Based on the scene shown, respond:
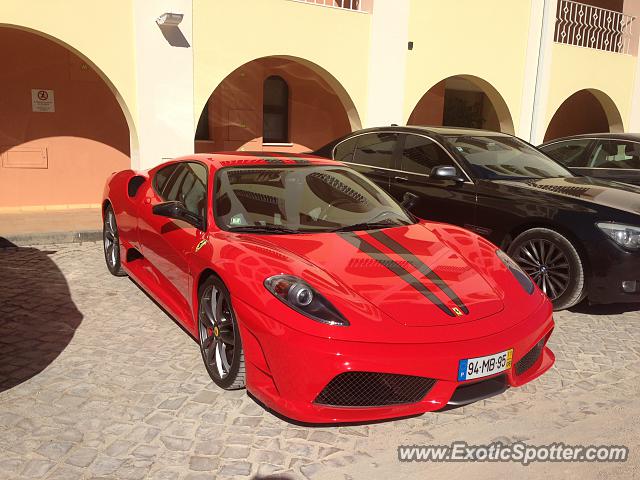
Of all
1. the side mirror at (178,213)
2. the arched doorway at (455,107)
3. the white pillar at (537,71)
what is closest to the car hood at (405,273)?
the side mirror at (178,213)

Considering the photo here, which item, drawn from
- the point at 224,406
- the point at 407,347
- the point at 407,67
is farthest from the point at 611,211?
the point at 407,67

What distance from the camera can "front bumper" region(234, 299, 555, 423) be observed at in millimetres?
2979

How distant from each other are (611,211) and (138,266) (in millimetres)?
4133

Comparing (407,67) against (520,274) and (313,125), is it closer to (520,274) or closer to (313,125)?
(313,125)

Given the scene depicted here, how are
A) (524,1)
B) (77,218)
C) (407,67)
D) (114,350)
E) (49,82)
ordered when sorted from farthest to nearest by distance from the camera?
(524,1), (407,67), (49,82), (77,218), (114,350)

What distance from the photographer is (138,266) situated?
5363 mm

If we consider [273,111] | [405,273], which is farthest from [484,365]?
[273,111]

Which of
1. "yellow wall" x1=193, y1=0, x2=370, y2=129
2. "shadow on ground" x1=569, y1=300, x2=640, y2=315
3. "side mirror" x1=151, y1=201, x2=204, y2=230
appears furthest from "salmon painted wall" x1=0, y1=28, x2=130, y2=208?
"shadow on ground" x1=569, y1=300, x2=640, y2=315

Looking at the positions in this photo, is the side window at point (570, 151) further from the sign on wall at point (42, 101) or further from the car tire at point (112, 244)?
the sign on wall at point (42, 101)

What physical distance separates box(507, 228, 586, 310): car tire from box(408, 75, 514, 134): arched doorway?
9133 millimetres

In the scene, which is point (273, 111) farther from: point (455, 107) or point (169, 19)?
point (455, 107)

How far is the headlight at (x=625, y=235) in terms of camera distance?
5035 millimetres

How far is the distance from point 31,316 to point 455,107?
1267cm

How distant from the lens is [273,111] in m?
12.3
